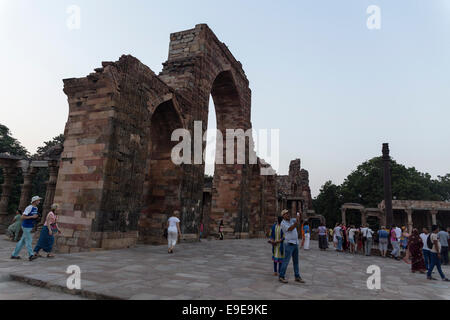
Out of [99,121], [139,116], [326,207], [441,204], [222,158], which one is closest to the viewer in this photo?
[99,121]

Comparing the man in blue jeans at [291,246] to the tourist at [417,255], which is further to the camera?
the tourist at [417,255]

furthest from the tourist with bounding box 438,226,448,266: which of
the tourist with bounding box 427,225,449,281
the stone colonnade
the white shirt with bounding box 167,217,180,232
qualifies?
the stone colonnade

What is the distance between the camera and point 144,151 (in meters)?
8.78

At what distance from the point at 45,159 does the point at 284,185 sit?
79.1ft

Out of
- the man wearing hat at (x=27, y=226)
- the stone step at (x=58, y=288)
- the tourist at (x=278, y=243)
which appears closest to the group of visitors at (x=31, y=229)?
the man wearing hat at (x=27, y=226)

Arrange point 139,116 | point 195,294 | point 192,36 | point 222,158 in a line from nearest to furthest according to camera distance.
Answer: point 195,294, point 139,116, point 192,36, point 222,158

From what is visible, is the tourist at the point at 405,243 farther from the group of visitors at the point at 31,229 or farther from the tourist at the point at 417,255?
the group of visitors at the point at 31,229

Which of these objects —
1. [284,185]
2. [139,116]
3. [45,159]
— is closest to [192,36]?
[139,116]

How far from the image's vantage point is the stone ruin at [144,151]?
7.27 meters

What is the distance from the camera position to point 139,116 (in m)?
8.55

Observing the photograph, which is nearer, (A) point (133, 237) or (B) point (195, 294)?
(B) point (195, 294)

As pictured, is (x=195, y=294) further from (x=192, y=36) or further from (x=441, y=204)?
(x=441, y=204)

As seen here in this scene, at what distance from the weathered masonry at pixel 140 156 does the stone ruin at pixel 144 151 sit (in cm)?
3

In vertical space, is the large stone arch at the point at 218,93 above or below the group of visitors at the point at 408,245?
above
